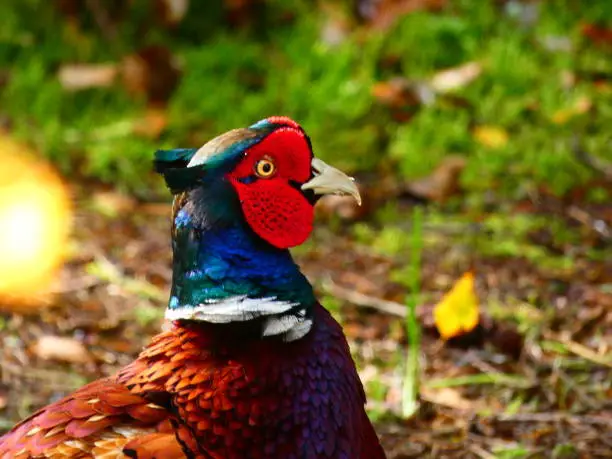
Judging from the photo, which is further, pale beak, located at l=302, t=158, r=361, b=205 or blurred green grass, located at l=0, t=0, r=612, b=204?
blurred green grass, located at l=0, t=0, r=612, b=204

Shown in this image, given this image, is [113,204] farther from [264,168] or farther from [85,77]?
[264,168]

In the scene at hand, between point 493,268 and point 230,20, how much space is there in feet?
7.79

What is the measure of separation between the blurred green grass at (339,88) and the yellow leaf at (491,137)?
0.04 meters

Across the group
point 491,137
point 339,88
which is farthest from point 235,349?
point 339,88

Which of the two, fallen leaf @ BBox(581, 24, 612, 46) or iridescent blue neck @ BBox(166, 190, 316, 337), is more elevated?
fallen leaf @ BBox(581, 24, 612, 46)

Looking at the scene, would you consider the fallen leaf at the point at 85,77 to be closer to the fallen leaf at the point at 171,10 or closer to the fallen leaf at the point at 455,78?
the fallen leaf at the point at 171,10

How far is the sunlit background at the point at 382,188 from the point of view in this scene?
2.78 m

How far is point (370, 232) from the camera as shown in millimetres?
3854

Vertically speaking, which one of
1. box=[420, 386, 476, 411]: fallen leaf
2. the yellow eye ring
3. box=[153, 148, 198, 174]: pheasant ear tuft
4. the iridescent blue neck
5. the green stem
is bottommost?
box=[420, 386, 476, 411]: fallen leaf

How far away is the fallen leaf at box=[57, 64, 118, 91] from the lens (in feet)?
15.9

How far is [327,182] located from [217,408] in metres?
0.44

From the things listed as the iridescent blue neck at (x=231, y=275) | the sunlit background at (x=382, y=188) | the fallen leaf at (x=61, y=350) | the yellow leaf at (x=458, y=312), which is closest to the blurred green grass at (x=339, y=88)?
the sunlit background at (x=382, y=188)

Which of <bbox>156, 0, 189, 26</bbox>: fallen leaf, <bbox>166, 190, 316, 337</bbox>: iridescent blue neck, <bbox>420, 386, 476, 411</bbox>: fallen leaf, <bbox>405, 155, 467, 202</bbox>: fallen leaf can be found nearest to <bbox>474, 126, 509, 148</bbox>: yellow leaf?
<bbox>405, 155, 467, 202</bbox>: fallen leaf

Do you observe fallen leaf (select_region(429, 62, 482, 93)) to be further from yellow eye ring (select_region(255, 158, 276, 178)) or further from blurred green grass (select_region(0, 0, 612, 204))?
yellow eye ring (select_region(255, 158, 276, 178))
